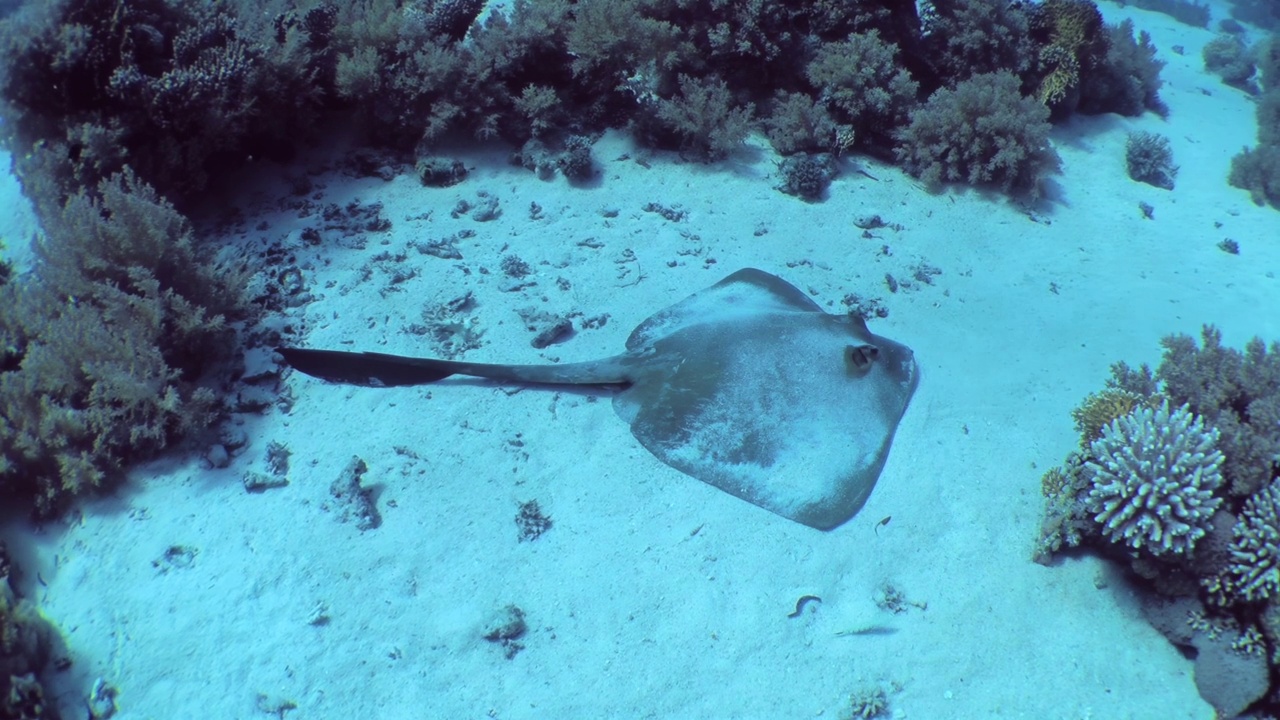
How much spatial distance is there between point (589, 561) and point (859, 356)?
214cm

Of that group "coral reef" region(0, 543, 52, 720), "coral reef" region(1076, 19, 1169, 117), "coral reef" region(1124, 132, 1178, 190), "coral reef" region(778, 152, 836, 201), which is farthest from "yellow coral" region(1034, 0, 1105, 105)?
"coral reef" region(0, 543, 52, 720)

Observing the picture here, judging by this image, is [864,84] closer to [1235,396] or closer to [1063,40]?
[1063,40]

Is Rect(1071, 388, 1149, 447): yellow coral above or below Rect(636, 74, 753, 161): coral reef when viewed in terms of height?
below

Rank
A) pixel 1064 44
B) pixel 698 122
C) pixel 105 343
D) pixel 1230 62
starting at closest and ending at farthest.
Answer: pixel 105 343 → pixel 698 122 → pixel 1064 44 → pixel 1230 62

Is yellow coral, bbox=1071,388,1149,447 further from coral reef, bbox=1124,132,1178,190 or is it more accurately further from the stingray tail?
coral reef, bbox=1124,132,1178,190

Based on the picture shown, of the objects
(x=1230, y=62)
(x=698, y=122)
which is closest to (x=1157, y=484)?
(x=698, y=122)

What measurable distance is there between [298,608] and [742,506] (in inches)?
97.8

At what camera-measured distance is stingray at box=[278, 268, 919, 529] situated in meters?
3.98

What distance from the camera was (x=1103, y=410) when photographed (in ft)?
14.0

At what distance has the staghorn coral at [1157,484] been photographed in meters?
3.62

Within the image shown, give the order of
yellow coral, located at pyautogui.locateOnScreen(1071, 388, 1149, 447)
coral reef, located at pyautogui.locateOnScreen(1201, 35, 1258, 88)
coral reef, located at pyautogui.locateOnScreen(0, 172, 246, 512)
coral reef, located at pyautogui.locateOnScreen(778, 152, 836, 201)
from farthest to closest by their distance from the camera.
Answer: coral reef, located at pyautogui.locateOnScreen(1201, 35, 1258, 88), coral reef, located at pyautogui.locateOnScreen(778, 152, 836, 201), yellow coral, located at pyautogui.locateOnScreen(1071, 388, 1149, 447), coral reef, located at pyautogui.locateOnScreen(0, 172, 246, 512)

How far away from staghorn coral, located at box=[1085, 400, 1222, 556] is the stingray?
118cm

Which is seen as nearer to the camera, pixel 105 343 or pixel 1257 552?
pixel 1257 552

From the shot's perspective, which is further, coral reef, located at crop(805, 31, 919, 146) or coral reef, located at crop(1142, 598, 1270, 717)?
coral reef, located at crop(805, 31, 919, 146)
